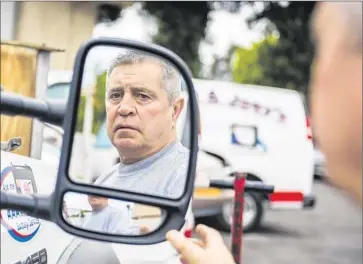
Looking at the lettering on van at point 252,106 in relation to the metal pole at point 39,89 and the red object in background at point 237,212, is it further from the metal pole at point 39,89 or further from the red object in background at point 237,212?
the metal pole at point 39,89

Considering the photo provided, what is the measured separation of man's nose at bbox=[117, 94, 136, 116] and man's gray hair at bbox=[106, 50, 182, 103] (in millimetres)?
56

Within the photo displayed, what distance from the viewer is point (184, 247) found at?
1.00 meters

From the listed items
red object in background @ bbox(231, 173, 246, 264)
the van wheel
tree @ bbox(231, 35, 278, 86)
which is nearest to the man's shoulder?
red object in background @ bbox(231, 173, 246, 264)

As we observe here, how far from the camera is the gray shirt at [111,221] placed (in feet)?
3.44

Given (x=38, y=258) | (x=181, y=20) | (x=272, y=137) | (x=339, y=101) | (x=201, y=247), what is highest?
(x=181, y=20)

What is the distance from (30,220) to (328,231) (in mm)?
7904

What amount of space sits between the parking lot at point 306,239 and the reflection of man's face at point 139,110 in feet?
13.9

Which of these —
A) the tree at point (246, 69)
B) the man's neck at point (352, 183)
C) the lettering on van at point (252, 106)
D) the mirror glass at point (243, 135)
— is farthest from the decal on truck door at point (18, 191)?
the tree at point (246, 69)

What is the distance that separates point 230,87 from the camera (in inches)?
273

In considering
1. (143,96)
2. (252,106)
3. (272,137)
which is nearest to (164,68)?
(143,96)

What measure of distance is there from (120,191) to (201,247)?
0.56 ft

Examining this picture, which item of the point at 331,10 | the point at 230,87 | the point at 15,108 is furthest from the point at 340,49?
the point at 230,87

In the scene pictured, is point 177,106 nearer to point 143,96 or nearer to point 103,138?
point 143,96

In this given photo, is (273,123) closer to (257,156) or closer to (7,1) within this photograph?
(257,156)
